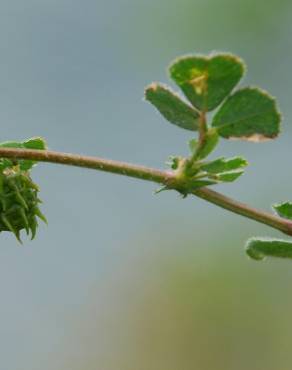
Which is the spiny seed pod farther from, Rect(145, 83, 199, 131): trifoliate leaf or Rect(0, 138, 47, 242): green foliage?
Rect(145, 83, 199, 131): trifoliate leaf

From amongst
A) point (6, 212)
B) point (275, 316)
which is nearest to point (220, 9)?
point (275, 316)

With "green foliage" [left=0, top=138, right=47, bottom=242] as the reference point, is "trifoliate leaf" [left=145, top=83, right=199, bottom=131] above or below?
above

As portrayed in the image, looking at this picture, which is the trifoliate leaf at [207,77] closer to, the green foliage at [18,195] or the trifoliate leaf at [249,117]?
the trifoliate leaf at [249,117]

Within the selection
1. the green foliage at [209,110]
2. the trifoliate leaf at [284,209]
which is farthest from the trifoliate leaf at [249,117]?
the trifoliate leaf at [284,209]

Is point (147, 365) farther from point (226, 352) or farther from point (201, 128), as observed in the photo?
point (201, 128)

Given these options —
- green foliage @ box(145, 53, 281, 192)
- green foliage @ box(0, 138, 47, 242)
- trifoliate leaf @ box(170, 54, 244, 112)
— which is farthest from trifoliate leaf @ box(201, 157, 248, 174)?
green foliage @ box(0, 138, 47, 242)

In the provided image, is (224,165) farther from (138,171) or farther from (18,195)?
(18,195)
